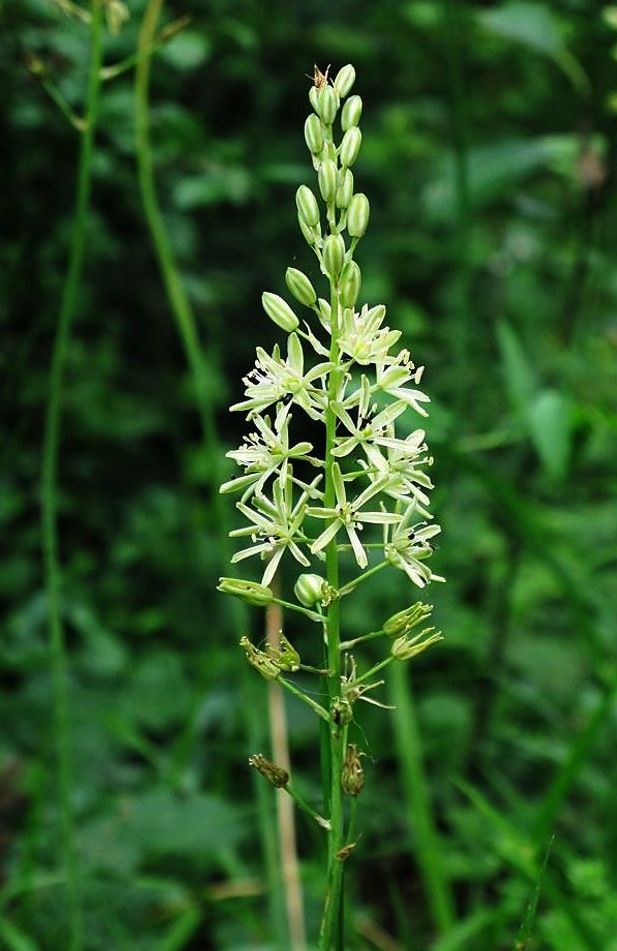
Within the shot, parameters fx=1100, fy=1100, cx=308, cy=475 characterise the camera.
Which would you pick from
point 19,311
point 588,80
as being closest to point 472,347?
point 588,80

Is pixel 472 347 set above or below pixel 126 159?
below

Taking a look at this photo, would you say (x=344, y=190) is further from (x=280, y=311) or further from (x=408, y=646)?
(x=408, y=646)

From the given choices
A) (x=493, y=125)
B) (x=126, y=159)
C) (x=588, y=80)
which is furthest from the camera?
(x=493, y=125)

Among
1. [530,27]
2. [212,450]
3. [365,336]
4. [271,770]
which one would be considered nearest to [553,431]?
[212,450]

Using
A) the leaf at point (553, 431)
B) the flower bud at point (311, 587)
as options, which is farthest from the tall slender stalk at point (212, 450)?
the flower bud at point (311, 587)

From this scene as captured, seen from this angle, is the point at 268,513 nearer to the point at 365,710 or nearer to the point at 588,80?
the point at 365,710

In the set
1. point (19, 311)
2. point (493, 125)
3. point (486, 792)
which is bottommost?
point (486, 792)
